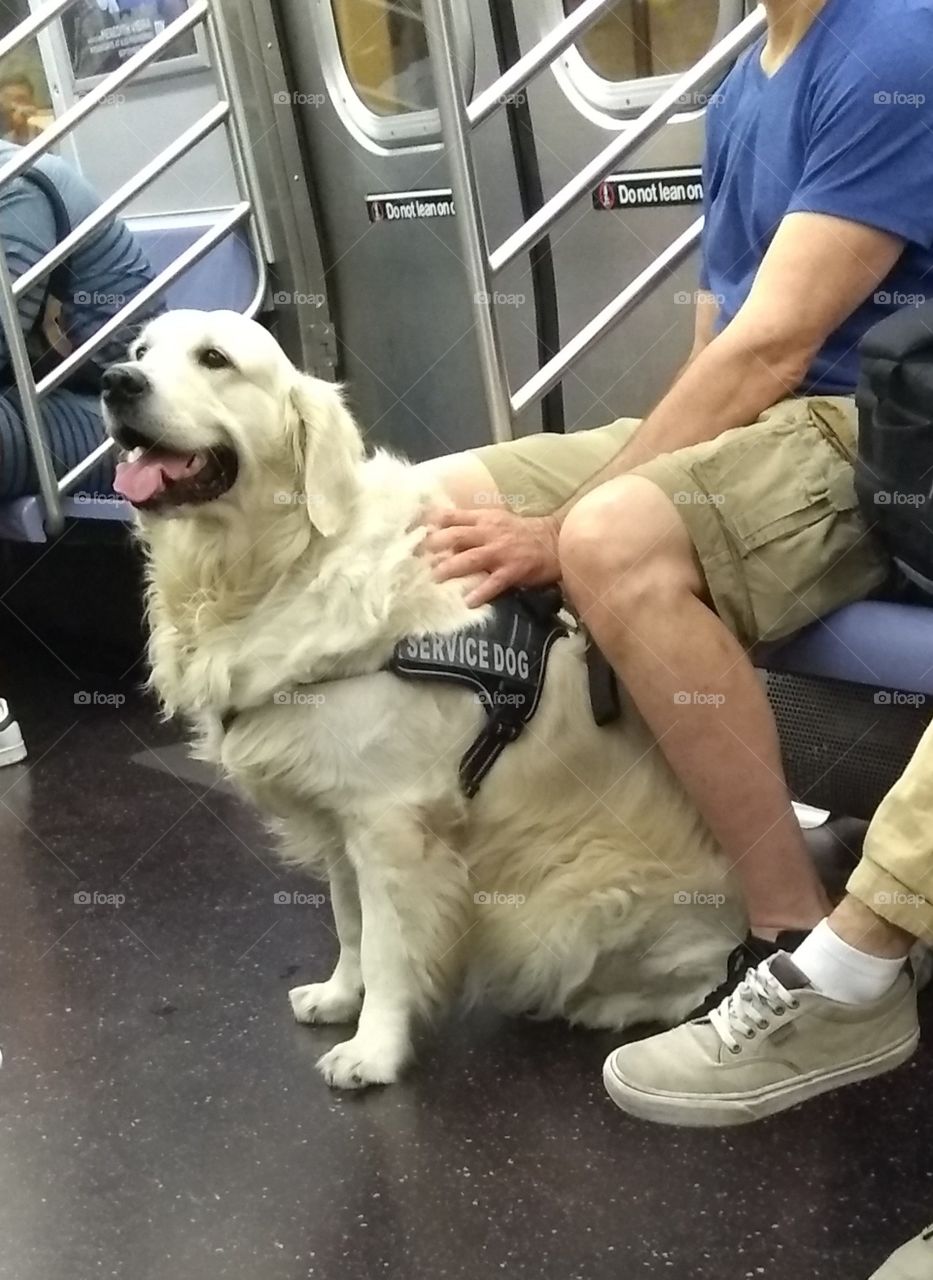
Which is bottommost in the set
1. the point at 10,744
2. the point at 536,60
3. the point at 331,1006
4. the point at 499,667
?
the point at 10,744

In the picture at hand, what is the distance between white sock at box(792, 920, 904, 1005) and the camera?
142cm

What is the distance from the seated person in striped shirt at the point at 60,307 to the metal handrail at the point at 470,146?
1.37 metres

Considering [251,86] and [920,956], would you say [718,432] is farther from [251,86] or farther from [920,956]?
[251,86]

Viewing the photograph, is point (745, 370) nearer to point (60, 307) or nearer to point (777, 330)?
point (777, 330)

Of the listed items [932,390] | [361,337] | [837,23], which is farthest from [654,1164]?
[361,337]

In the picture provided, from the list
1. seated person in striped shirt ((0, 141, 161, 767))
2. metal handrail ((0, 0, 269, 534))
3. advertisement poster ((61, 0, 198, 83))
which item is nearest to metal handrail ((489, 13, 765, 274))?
metal handrail ((0, 0, 269, 534))

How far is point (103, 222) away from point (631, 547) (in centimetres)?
228

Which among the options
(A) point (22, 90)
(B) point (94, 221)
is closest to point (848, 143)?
(B) point (94, 221)

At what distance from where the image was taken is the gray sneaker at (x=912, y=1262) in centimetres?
128

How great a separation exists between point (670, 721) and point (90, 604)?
8.03ft

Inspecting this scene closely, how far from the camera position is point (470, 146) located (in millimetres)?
2293

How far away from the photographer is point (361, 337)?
4.03 m

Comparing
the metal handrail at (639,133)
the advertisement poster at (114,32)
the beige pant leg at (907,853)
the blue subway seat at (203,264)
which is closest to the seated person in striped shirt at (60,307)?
the blue subway seat at (203,264)

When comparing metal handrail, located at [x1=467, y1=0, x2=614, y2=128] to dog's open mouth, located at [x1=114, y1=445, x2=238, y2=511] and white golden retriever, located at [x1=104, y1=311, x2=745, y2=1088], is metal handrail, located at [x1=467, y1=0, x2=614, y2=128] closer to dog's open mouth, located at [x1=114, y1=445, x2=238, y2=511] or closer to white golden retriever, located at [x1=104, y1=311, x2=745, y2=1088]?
white golden retriever, located at [x1=104, y1=311, x2=745, y2=1088]
